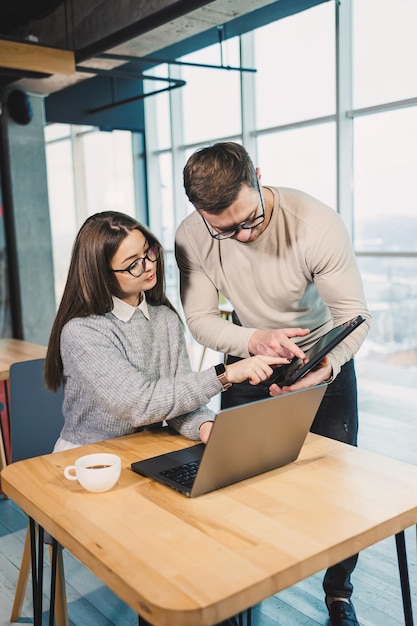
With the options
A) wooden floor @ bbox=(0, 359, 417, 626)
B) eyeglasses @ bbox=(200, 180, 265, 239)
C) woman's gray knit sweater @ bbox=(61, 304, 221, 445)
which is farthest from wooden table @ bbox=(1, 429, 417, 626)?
wooden floor @ bbox=(0, 359, 417, 626)

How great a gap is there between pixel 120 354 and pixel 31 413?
2.14 feet

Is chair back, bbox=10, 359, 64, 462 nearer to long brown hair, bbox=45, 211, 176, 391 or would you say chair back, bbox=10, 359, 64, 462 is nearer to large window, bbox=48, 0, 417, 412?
long brown hair, bbox=45, 211, 176, 391

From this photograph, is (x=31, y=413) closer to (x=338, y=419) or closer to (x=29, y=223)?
(x=338, y=419)

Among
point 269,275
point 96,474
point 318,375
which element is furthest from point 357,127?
point 96,474

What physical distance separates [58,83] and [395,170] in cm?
313

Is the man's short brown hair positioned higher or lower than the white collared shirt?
higher

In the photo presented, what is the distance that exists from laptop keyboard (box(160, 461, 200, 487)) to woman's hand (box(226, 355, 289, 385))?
0.24 m

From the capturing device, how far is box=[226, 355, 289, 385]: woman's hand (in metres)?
1.53

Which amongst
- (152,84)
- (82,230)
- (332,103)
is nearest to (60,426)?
(82,230)

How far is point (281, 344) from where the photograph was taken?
1.61 m

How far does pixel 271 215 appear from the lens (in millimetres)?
1903

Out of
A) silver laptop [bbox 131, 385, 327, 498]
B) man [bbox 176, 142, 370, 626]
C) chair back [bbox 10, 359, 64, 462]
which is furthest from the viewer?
chair back [bbox 10, 359, 64, 462]

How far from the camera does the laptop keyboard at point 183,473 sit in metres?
1.34

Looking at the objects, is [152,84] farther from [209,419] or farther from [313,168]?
[209,419]
